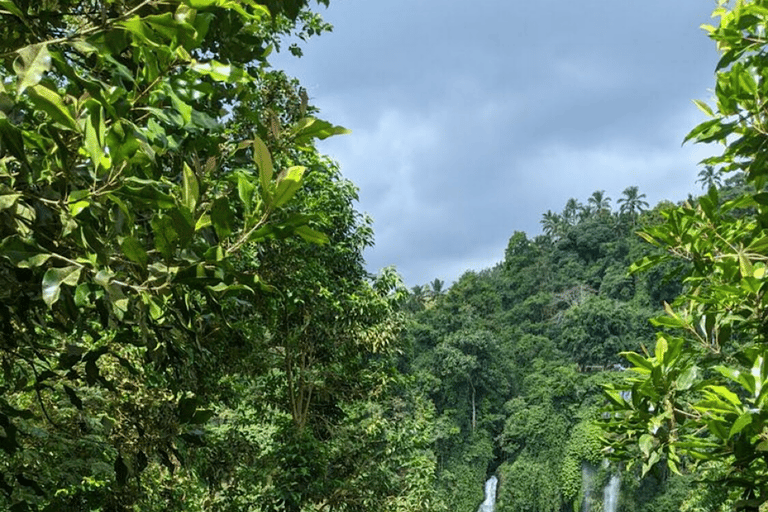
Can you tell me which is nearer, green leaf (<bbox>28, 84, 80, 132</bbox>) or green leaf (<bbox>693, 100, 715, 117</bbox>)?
green leaf (<bbox>28, 84, 80, 132</bbox>)

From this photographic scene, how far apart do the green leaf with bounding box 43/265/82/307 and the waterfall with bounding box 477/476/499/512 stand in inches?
1107

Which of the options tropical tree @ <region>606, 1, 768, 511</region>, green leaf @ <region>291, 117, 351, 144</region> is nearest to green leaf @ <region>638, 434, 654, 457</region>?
tropical tree @ <region>606, 1, 768, 511</region>

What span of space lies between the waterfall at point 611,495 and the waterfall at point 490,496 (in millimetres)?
4311

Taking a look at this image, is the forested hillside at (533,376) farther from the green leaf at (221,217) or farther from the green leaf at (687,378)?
the green leaf at (221,217)

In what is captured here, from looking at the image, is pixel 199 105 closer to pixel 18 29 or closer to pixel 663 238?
pixel 18 29

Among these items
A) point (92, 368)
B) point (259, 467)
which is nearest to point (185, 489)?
point (259, 467)

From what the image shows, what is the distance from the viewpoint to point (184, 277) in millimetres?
1051

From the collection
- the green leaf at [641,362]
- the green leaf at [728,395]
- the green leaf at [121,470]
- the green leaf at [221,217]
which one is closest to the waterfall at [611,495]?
the green leaf at [641,362]

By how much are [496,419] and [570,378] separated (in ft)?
11.1

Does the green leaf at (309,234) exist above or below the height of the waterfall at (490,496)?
above

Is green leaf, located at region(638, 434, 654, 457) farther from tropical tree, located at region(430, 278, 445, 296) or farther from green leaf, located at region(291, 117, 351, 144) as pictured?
tropical tree, located at region(430, 278, 445, 296)

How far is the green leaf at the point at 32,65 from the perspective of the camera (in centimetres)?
97

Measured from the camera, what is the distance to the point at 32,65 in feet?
3.24

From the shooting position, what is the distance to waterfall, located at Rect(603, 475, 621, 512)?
2461 centimetres
